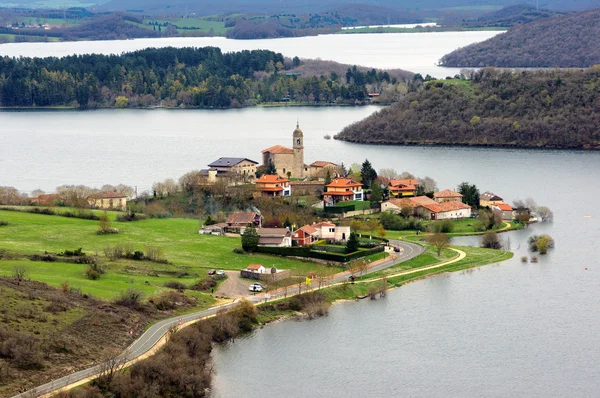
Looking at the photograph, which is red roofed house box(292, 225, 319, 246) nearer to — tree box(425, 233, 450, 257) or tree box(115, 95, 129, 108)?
tree box(425, 233, 450, 257)

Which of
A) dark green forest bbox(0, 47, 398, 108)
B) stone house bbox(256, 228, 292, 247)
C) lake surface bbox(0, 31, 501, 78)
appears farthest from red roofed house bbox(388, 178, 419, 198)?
lake surface bbox(0, 31, 501, 78)

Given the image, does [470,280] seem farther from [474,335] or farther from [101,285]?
[101,285]

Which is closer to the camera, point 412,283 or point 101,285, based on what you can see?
point 101,285

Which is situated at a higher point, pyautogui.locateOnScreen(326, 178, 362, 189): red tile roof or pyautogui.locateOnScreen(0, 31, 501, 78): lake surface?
pyautogui.locateOnScreen(0, 31, 501, 78): lake surface

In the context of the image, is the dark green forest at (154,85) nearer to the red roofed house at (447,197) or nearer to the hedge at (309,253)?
the red roofed house at (447,197)

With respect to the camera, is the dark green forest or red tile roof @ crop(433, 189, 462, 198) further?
the dark green forest

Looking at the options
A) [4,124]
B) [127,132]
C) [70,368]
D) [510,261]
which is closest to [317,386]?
[70,368]

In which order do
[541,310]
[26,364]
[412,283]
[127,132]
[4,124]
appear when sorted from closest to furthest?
1. [26,364]
2. [541,310]
3. [412,283]
4. [127,132]
5. [4,124]

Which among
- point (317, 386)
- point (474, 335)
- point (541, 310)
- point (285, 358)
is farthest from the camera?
point (541, 310)
